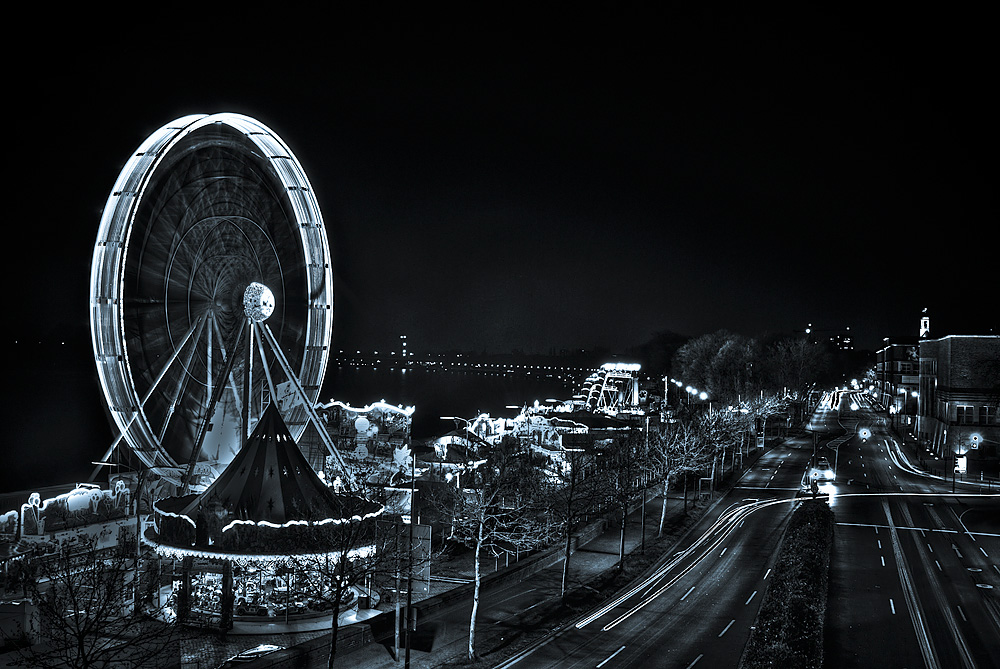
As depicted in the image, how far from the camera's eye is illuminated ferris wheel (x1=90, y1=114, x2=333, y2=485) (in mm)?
24844

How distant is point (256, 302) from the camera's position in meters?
28.5

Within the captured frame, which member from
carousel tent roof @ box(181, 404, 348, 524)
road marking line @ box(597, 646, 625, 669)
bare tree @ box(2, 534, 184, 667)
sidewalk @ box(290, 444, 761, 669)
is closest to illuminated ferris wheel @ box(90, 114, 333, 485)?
carousel tent roof @ box(181, 404, 348, 524)

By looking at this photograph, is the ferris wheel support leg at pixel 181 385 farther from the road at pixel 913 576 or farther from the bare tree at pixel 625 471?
the road at pixel 913 576

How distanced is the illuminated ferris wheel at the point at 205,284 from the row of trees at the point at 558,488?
7.74 m

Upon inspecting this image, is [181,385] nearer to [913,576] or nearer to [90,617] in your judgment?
[90,617]

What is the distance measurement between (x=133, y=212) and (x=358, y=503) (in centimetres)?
1131

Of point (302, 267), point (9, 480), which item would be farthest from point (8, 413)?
point (302, 267)

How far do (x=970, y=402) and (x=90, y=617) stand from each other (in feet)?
203

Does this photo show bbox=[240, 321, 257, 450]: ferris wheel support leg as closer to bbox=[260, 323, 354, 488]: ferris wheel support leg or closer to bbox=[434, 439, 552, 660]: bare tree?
bbox=[260, 323, 354, 488]: ferris wheel support leg

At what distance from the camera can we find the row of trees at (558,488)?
93.6ft

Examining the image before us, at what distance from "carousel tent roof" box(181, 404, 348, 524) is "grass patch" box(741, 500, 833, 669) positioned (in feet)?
39.9

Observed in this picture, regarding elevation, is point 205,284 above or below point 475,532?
above

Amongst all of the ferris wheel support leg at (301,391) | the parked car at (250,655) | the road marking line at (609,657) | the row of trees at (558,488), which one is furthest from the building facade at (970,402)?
the parked car at (250,655)

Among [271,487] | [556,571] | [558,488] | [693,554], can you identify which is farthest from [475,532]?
[271,487]
